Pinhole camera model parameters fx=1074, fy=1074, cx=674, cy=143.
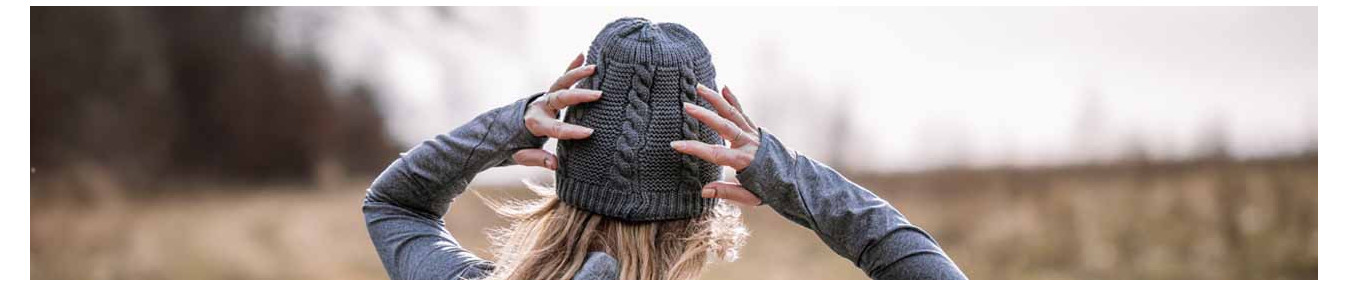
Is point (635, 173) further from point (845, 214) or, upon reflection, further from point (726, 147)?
point (845, 214)

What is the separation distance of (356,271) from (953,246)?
202 centimetres

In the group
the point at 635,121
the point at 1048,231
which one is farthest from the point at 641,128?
the point at 1048,231

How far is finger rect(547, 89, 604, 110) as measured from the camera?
1.05 metres

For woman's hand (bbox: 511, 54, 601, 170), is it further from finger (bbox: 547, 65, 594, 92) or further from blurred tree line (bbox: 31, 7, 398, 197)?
blurred tree line (bbox: 31, 7, 398, 197)

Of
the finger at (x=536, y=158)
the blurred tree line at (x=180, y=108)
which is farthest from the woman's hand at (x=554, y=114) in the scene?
the blurred tree line at (x=180, y=108)

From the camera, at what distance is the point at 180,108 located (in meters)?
4.11

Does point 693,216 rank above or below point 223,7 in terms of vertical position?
below

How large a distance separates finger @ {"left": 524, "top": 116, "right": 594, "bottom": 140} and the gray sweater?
0.03m

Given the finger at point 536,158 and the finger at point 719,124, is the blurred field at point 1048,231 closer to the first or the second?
the finger at point 536,158

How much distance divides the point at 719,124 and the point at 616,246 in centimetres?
18

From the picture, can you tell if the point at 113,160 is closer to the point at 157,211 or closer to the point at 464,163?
the point at 157,211

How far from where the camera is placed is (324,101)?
411 centimetres

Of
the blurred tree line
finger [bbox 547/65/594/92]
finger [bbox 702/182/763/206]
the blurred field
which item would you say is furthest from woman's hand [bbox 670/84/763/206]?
the blurred tree line
